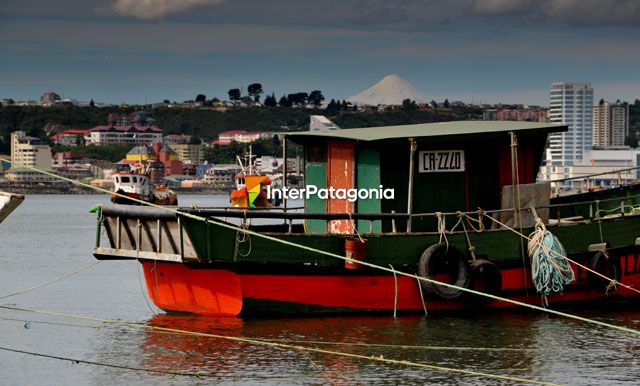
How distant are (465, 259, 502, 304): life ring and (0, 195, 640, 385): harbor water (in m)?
0.56

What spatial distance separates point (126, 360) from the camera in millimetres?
19594

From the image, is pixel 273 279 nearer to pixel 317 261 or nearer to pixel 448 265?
pixel 317 261

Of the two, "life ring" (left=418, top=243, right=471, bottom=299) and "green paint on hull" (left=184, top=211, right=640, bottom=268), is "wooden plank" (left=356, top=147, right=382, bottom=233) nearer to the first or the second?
"green paint on hull" (left=184, top=211, right=640, bottom=268)

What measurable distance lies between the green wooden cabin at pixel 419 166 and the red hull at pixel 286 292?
4.08 ft

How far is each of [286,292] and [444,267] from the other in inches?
110

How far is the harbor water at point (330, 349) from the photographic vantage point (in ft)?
59.9

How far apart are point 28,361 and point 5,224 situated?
206 ft

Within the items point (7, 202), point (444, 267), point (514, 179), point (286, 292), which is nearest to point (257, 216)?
point (286, 292)

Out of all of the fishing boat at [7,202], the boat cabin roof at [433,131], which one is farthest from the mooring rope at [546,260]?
the fishing boat at [7,202]

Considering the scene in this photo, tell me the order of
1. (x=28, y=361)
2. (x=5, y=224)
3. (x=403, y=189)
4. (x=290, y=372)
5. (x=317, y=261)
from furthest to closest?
(x=5, y=224), (x=403, y=189), (x=317, y=261), (x=28, y=361), (x=290, y=372)

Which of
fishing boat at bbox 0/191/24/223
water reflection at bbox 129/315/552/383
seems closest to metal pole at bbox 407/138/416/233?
water reflection at bbox 129/315/552/383

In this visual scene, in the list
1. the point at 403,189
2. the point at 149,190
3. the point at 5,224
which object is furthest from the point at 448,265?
the point at 149,190

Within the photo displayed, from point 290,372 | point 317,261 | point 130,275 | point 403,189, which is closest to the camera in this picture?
point 290,372

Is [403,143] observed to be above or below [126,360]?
above
